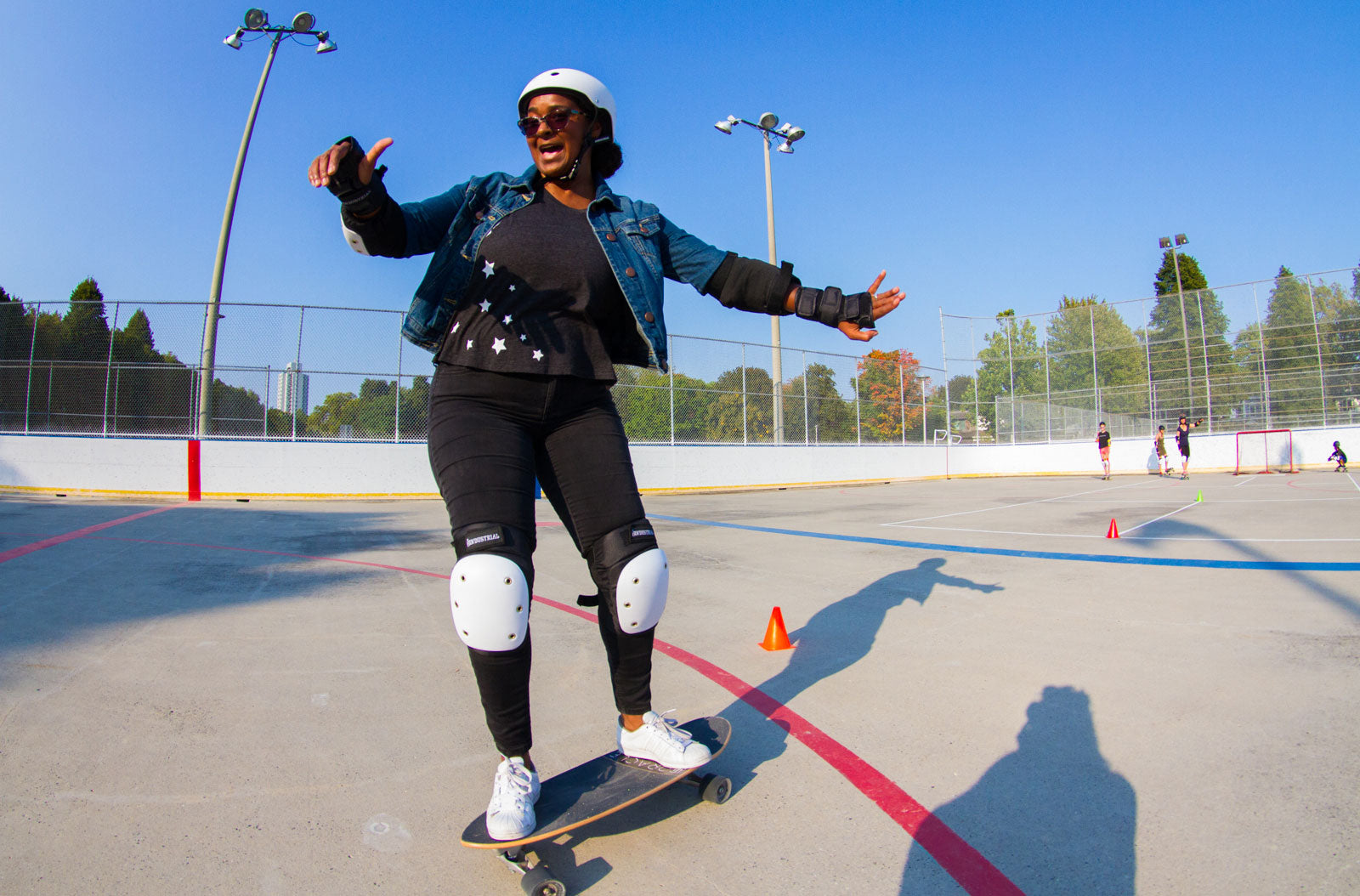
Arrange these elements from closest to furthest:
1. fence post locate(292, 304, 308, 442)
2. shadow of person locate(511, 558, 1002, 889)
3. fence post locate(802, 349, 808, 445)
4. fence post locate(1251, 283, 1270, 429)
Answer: shadow of person locate(511, 558, 1002, 889), fence post locate(292, 304, 308, 442), fence post locate(802, 349, 808, 445), fence post locate(1251, 283, 1270, 429)

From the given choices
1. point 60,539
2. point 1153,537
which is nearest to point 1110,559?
point 1153,537

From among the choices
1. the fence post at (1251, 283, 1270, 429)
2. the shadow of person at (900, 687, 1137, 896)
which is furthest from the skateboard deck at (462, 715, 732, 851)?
the fence post at (1251, 283, 1270, 429)

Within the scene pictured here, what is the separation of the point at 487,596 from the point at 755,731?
115cm

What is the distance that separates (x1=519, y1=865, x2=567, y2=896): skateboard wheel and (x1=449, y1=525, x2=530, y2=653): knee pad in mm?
486

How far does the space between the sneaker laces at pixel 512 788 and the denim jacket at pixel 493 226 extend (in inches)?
46.0

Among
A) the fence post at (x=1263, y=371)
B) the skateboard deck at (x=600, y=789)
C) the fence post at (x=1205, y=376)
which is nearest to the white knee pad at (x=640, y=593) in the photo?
the skateboard deck at (x=600, y=789)

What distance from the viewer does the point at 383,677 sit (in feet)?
9.46

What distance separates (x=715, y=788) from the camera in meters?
1.87

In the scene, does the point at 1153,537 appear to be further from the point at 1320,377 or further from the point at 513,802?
the point at 1320,377

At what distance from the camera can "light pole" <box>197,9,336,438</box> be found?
1327 cm

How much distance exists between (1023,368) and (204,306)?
27.5 m

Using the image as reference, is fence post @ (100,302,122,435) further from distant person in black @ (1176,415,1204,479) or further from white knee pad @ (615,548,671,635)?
distant person in black @ (1176,415,1204,479)

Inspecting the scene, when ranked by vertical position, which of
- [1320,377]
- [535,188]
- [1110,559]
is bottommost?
[1110,559]

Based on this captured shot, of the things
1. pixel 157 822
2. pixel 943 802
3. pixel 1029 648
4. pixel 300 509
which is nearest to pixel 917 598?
pixel 1029 648
